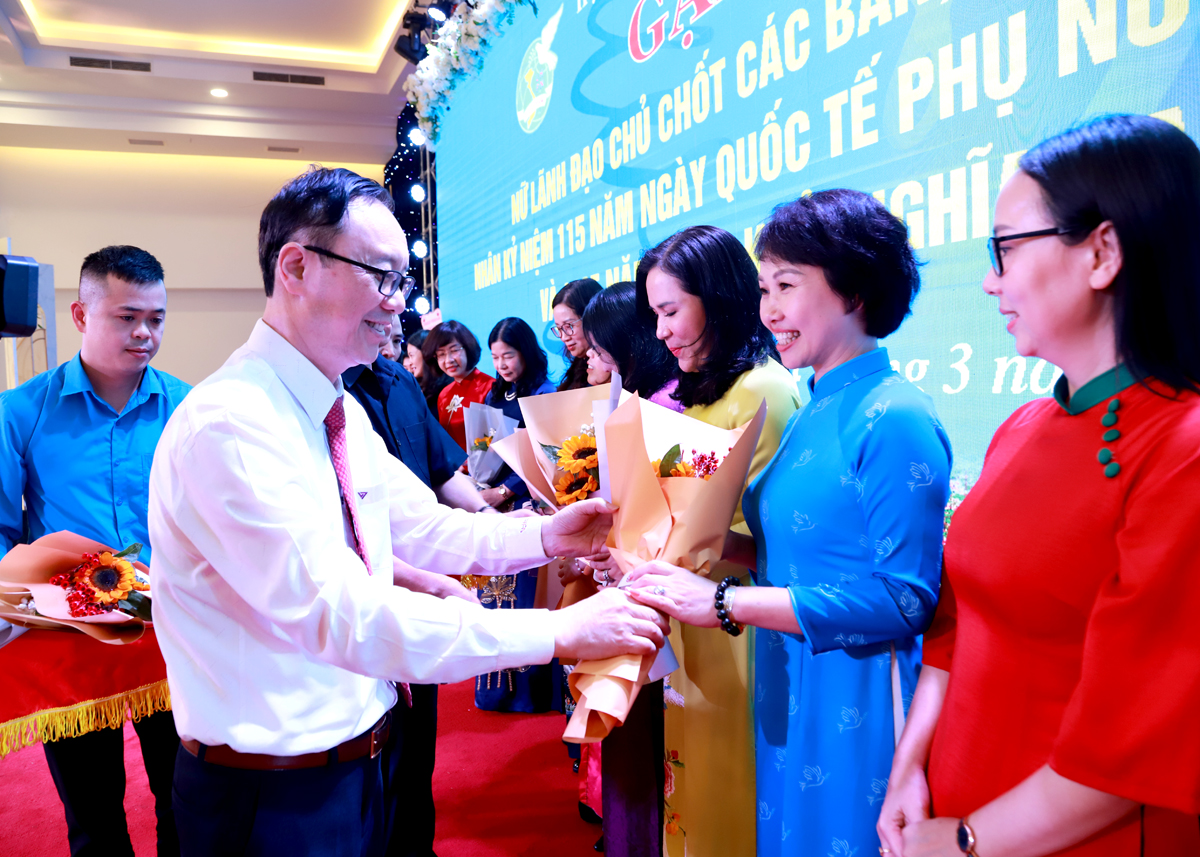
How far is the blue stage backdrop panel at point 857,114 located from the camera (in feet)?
5.03

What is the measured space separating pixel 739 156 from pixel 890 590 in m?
1.86

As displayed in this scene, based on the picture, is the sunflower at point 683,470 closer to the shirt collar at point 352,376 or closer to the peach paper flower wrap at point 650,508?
the peach paper flower wrap at point 650,508

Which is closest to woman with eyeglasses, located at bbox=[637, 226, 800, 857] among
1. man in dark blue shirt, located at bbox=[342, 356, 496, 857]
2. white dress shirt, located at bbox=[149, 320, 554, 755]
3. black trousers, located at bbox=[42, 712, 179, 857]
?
white dress shirt, located at bbox=[149, 320, 554, 755]

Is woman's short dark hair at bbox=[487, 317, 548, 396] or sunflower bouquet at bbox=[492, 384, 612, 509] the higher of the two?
woman's short dark hair at bbox=[487, 317, 548, 396]

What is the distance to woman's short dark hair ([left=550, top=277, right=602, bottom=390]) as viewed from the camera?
3.13 meters

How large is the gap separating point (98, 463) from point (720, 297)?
5.65 feet

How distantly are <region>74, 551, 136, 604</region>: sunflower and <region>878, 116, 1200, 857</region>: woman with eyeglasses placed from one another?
166 centimetres

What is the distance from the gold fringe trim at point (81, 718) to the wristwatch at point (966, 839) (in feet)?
5.96

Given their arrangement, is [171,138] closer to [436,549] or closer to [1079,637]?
[436,549]

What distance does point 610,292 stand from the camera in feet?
7.99

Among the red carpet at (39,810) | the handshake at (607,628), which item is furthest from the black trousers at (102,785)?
the handshake at (607,628)

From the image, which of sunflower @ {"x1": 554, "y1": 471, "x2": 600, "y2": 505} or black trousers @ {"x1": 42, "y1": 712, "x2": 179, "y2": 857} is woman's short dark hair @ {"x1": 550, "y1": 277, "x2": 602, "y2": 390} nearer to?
sunflower @ {"x1": 554, "y1": 471, "x2": 600, "y2": 505}

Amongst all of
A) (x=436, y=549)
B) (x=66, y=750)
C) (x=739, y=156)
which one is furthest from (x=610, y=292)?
(x=66, y=750)

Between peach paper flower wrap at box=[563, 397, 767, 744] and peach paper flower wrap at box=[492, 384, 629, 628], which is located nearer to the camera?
peach paper flower wrap at box=[563, 397, 767, 744]
